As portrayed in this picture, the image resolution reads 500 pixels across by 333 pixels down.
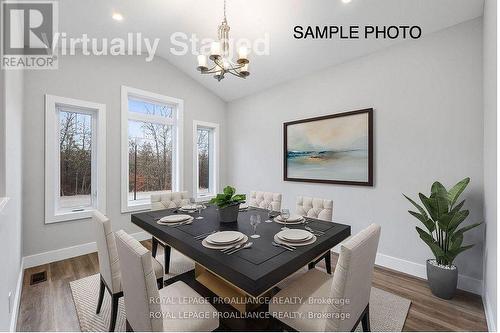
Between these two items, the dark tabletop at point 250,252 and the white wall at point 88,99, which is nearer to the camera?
the dark tabletop at point 250,252

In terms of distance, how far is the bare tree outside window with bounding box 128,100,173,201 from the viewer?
154 inches

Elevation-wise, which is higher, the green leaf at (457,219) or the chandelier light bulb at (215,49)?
the chandelier light bulb at (215,49)

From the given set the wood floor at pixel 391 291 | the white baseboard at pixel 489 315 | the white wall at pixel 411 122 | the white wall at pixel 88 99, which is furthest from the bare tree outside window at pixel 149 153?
the white baseboard at pixel 489 315

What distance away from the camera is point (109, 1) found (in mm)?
2598

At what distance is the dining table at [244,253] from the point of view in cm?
119

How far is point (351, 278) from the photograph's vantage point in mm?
1179

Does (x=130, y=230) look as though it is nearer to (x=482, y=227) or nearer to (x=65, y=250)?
(x=65, y=250)

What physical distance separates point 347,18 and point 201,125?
10.2 feet

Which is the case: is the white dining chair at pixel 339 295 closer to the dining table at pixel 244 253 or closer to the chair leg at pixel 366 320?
the chair leg at pixel 366 320

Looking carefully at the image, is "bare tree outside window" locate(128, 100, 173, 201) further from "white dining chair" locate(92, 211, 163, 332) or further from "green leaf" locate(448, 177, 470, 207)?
"green leaf" locate(448, 177, 470, 207)

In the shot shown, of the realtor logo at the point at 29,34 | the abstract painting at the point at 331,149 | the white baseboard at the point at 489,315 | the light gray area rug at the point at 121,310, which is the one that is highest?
the realtor logo at the point at 29,34

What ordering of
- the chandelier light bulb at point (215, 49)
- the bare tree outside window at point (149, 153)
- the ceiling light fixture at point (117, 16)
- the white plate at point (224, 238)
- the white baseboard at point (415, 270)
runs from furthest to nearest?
the bare tree outside window at point (149, 153) < the ceiling light fixture at point (117, 16) < the white baseboard at point (415, 270) < the chandelier light bulb at point (215, 49) < the white plate at point (224, 238)

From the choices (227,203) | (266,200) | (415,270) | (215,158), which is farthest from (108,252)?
(215,158)

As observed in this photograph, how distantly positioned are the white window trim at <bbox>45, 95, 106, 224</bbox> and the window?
0.30 meters
